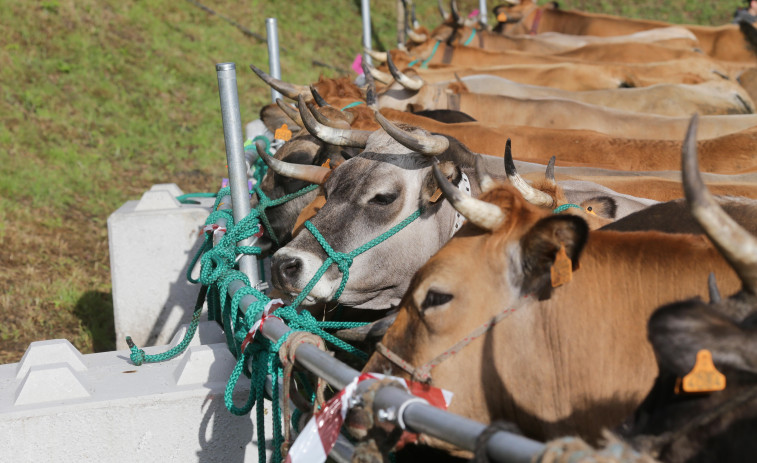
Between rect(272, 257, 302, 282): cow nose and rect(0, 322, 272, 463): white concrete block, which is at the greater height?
rect(272, 257, 302, 282): cow nose

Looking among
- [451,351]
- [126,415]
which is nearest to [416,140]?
[451,351]

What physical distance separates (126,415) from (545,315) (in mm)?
1656

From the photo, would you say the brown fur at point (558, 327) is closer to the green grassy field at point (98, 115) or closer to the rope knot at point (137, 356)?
the rope knot at point (137, 356)

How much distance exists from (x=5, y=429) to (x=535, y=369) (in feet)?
6.35

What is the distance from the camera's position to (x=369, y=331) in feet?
10.1

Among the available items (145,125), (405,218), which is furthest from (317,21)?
(405,218)

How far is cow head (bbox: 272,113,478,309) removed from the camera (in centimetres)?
334

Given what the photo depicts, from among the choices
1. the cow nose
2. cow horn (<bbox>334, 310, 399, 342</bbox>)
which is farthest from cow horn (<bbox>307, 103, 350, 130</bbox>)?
cow horn (<bbox>334, 310, 399, 342</bbox>)

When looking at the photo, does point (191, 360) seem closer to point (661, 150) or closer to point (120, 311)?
point (120, 311)

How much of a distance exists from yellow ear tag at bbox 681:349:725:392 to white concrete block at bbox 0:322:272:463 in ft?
6.01

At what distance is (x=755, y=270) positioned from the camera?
1680 mm

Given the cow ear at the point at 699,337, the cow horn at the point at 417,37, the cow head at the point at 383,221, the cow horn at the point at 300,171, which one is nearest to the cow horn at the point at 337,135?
the cow horn at the point at 300,171

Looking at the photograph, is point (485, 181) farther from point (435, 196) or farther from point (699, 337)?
point (699, 337)

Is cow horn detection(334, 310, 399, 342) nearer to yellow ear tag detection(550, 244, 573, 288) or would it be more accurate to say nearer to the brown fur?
the brown fur
